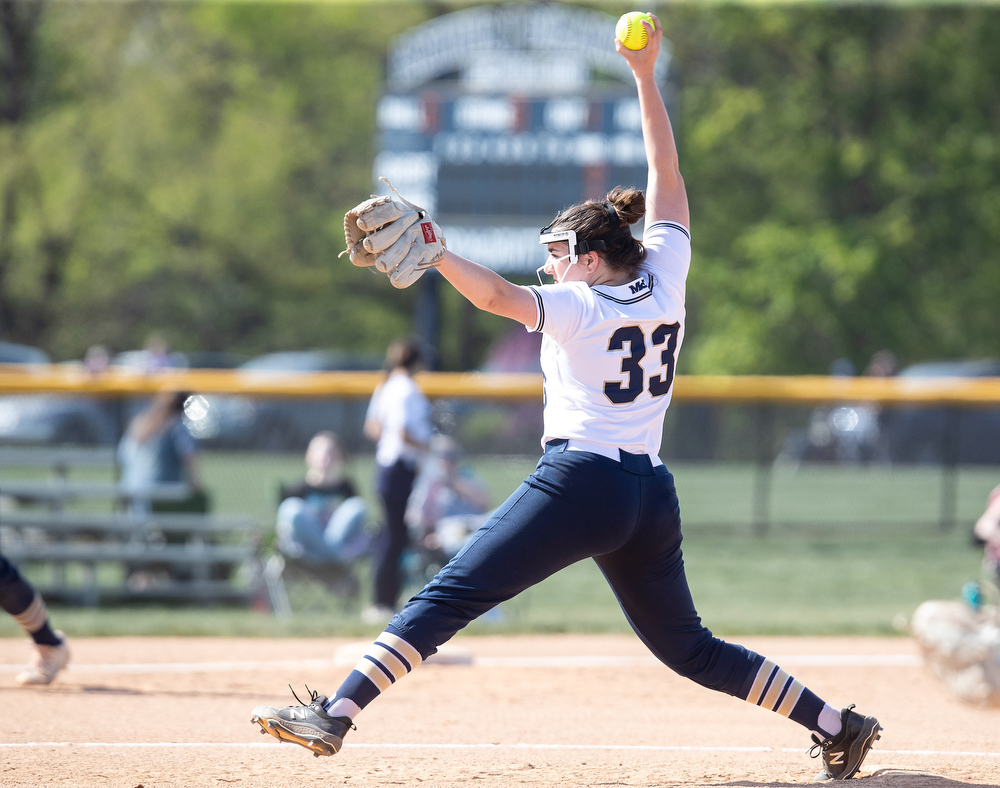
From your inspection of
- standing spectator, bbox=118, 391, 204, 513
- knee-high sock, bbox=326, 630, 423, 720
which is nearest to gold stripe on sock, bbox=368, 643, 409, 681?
knee-high sock, bbox=326, 630, 423, 720

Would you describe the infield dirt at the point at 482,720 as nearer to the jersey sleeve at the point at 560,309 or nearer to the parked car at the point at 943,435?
the jersey sleeve at the point at 560,309

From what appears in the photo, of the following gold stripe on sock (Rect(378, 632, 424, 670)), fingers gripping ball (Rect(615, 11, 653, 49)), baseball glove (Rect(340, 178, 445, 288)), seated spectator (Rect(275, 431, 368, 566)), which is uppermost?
fingers gripping ball (Rect(615, 11, 653, 49))

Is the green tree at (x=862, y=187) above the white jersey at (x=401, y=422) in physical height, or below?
above

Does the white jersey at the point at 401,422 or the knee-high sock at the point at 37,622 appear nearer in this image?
the knee-high sock at the point at 37,622

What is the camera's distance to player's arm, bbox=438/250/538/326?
133 inches

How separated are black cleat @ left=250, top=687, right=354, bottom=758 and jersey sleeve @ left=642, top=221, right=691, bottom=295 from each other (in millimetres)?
1641

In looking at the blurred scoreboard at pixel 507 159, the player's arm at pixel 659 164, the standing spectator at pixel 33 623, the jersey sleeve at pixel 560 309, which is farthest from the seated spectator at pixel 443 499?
the blurred scoreboard at pixel 507 159

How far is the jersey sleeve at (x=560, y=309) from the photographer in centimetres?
341

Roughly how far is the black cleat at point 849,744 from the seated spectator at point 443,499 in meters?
5.18

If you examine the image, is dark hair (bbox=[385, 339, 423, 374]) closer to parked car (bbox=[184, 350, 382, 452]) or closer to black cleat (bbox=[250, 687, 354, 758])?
parked car (bbox=[184, 350, 382, 452])

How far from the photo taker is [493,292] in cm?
338

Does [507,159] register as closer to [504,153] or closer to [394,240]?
[504,153]

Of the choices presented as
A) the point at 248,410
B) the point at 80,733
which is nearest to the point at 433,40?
the point at 248,410

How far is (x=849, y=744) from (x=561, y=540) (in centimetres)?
119
